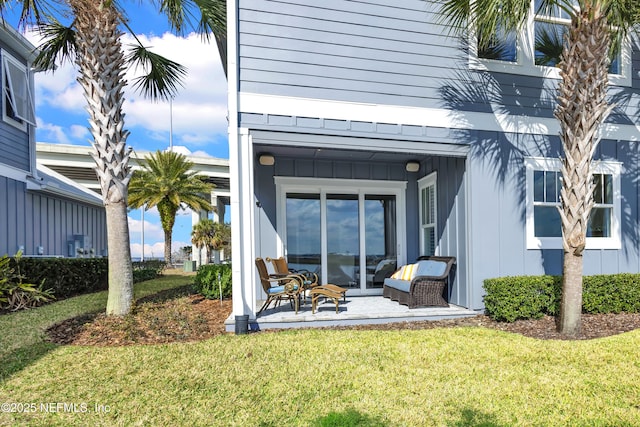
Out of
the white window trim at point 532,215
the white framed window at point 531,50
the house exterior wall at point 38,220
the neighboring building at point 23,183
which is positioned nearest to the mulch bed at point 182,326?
the white window trim at point 532,215

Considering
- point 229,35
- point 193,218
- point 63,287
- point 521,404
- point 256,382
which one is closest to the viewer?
point 521,404

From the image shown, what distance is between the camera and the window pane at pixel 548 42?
22.5 feet

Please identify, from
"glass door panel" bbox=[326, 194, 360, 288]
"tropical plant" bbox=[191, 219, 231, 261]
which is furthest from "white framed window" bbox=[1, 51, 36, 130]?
"tropical plant" bbox=[191, 219, 231, 261]

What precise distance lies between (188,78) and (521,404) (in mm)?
8165

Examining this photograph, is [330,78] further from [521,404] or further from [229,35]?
[521,404]

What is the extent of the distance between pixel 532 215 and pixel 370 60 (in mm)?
3912

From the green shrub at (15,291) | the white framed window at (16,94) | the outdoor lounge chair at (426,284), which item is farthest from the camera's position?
the white framed window at (16,94)

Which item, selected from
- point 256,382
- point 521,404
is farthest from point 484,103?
point 256,382

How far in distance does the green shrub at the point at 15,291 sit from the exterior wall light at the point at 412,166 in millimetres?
8067

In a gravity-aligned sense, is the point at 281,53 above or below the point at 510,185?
above

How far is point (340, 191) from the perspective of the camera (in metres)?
8.15

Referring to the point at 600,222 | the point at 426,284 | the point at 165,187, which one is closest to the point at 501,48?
the point at 600,222

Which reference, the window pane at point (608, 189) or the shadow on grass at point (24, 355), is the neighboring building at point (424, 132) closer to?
the window pane at point (608, 189)

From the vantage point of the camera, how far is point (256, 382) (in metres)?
3.57
